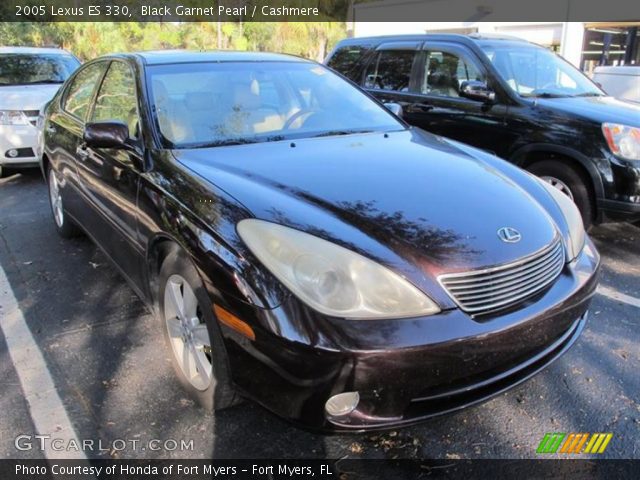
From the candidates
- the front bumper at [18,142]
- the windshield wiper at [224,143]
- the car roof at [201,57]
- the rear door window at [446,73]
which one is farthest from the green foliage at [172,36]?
the windshield wiper at [224,143]

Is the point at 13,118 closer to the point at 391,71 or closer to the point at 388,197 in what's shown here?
the point at 391,71

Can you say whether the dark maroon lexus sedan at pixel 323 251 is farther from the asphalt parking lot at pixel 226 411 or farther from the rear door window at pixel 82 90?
the rear door window at pixel 82 90

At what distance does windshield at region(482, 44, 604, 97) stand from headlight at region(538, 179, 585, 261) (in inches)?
92.6

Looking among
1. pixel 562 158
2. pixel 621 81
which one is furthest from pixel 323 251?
pixel 621 81

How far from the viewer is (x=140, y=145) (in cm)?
287

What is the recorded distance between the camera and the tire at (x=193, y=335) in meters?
2.24

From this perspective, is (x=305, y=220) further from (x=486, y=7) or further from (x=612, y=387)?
(x=486, y=7)

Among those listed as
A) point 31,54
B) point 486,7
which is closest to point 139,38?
point 486,7

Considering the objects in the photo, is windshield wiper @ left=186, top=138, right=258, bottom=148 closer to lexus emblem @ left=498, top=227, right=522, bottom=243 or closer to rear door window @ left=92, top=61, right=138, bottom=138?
rear door window @ left=92, top=61, right=138, bottom=138

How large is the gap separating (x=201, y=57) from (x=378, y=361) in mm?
2445

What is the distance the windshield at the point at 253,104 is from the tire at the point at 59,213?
1.86 metres

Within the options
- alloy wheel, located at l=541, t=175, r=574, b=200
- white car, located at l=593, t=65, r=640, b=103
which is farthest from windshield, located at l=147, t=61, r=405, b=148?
white car, located at l=593, t=65, r=640, b=103

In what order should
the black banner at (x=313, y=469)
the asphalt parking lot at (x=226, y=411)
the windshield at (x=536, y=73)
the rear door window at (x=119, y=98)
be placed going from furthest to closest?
the windshield at (x=536, y=73) < the rear door window at (x=119, y=98) < the asphalt parking lot at (x=226, y=411) < the black banner at (x=313, y=469)

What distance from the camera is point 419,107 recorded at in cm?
564
